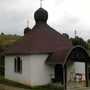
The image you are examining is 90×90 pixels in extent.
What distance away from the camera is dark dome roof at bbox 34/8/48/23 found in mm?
28972

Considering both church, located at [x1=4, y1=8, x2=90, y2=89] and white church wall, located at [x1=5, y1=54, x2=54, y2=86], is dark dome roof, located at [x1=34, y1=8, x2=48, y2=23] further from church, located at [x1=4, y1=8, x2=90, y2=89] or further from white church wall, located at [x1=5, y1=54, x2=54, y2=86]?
white church wall, located at [x1=5, y1=54, x2=54, y2=86]

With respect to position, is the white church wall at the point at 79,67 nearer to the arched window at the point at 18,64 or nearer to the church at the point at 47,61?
the church at the point at 47,61

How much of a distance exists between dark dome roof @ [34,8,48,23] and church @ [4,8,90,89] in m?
1.31

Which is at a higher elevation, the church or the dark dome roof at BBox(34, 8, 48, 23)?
Result: the dark dome roof at BBox(34, 8, 48, 23)

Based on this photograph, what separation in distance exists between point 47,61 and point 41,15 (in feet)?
21.5

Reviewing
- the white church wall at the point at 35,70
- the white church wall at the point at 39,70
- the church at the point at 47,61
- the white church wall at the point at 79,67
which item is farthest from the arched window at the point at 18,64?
the white church wall at the point at 79,67

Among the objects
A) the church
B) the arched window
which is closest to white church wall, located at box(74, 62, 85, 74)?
the church

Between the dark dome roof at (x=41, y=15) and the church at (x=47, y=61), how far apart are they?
4.31 feet

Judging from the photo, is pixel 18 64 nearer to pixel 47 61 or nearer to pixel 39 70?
pixel 39 70

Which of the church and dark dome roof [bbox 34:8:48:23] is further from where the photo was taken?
dark dome roof [bbox 34:8:48:23]

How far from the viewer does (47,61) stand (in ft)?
80.4

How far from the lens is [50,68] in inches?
987

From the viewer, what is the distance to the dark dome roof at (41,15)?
95.1 feet

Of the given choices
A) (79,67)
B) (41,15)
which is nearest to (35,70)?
(79,67)
